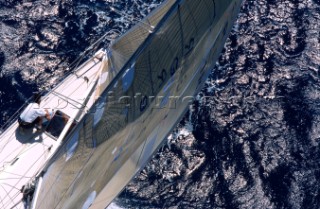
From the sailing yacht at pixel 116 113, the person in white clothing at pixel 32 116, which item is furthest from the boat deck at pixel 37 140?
the person in white clothing at pixel 32 116

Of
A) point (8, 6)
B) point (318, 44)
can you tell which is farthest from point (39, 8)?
point (318, 44)

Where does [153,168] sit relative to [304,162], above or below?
above

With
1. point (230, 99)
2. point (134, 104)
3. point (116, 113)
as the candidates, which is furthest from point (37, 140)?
point (230, 99)

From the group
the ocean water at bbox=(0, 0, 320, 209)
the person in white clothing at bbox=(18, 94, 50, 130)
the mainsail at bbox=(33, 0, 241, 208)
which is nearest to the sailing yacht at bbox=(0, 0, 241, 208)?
the mainsail at bbox=(33, 0, 241, 208)

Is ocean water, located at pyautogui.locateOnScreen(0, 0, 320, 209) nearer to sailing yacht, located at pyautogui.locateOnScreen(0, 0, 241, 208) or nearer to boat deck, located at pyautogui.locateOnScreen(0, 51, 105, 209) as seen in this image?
sailing yacht, located at pyautogui.locateOnScreen(0, 0, 241, 208)

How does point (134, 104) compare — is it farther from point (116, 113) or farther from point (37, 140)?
point (37, 140)

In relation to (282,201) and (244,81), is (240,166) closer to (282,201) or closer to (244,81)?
(282,201)
